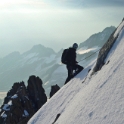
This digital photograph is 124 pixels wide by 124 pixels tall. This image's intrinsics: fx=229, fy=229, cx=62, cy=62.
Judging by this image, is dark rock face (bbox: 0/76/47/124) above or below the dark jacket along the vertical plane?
above

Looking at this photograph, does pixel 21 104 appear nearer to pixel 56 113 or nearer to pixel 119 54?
pixel 56 113

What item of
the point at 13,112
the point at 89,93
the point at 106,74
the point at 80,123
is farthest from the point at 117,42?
the point at 13,112

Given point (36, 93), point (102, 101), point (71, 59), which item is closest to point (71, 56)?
point (71, 59)

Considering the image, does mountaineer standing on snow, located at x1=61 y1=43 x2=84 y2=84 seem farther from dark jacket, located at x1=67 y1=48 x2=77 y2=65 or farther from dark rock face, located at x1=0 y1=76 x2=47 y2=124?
dark rock face, located at x1=0 y1=76 x2=47 y2=124

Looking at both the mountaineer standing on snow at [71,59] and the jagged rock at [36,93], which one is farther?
the jagged rock at [36,93]

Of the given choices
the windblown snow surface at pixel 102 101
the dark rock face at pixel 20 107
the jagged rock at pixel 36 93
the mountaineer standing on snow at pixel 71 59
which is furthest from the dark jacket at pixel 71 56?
the jagged rock at pixel 36 93

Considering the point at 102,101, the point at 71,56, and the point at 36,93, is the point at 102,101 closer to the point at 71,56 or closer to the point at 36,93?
the point at 71,56

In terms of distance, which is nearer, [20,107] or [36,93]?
[20,107]

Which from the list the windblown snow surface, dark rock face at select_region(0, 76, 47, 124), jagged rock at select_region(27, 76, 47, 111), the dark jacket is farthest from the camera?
jagged rock at select_region(27, 76, 47, 111)

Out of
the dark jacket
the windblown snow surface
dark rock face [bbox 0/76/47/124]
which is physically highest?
dark rock face [bbox 0/76/47/124]

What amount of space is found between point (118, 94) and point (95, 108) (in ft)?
5.41

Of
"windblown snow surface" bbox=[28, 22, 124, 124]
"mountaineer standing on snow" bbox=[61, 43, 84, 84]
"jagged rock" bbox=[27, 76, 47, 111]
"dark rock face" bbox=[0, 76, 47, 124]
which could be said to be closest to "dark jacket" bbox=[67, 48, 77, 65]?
"mountaineer standing on snow" bbox=[61, 43, 84, 84]

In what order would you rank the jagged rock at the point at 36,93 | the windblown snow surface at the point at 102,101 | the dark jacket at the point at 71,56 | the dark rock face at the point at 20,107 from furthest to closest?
the jagged rock at the point at 36,93 → the dark rock face at the point at 20,107 → the dark jacket at the point at 71,56 → the windblown snow surface at the point at 102,101

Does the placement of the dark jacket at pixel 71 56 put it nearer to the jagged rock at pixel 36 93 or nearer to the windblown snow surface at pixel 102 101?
the windblown snow surface at pixel 102 101
